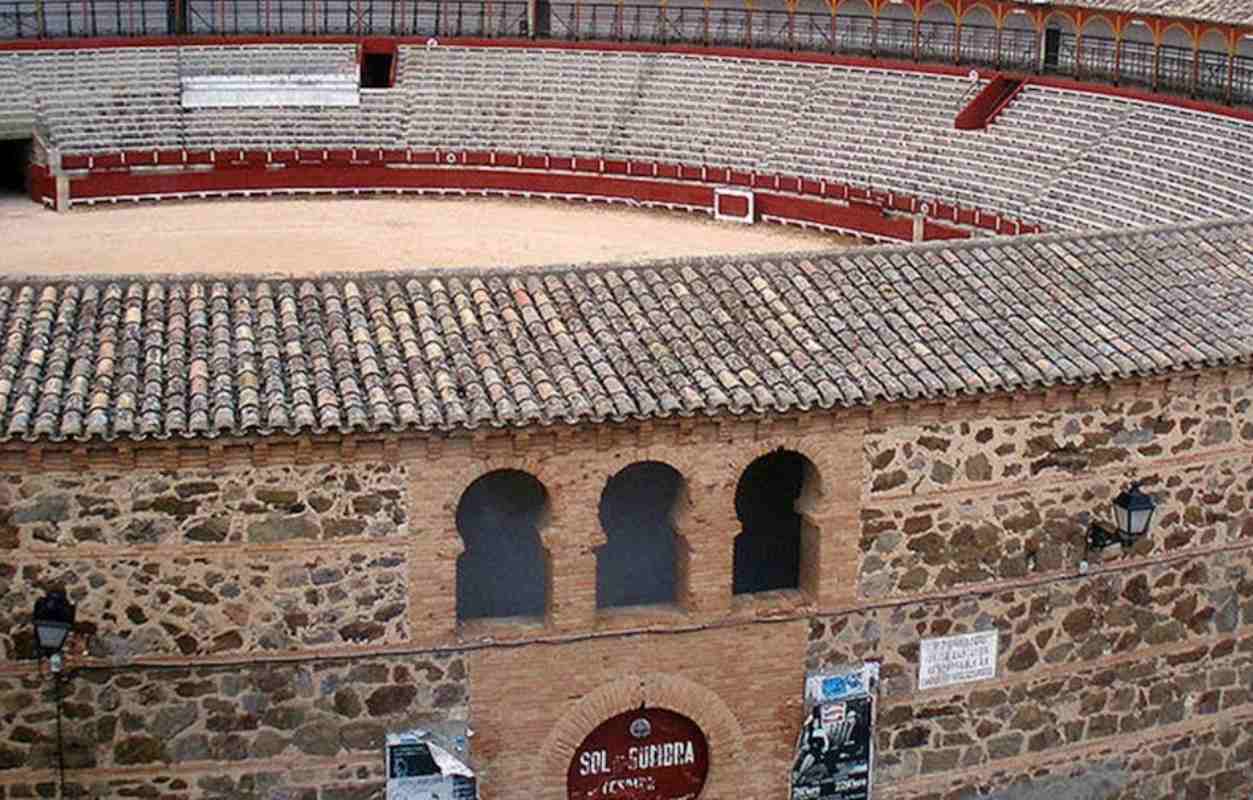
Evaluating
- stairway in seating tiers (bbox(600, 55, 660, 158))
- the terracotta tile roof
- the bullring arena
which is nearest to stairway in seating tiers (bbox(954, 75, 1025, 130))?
stairway in seating tiers (bbox(600, 55, 660, 158))

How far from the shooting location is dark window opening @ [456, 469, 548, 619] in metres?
12.6

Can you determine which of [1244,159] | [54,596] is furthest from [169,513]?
[1244,159]

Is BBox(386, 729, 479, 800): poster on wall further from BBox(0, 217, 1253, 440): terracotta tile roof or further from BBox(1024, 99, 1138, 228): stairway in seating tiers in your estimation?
BBox(1024, 99, 1138, 228): stairway in seating tiers

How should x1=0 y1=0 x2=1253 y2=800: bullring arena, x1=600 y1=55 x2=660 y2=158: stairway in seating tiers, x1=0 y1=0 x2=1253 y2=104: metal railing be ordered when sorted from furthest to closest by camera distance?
1. x1=600 y1=55 x2=660 y2=158: stairway in seating tiers
2. x1=0 y1=0 x2=1253 y2=104: metal railing
3. x1=0 y1=0 x2=1253 y2=800: bullring arena

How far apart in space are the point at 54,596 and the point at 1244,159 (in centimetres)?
2205

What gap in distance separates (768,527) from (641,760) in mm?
1825

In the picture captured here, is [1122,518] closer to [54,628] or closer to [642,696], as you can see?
[642,696]

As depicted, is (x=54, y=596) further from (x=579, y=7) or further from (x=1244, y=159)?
(x=579, y=7)

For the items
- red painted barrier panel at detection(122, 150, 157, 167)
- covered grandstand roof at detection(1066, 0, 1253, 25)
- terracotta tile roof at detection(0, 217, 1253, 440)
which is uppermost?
covered grandstand roof at detection(1066, 0, 1253, 25)

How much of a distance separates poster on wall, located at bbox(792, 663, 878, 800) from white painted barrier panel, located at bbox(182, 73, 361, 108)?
91.5 feet

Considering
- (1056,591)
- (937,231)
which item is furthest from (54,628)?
(937,231)

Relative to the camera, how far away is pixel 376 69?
40562mm

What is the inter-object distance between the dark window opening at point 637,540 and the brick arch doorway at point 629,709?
0.68 m

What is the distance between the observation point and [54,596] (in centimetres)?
1113
